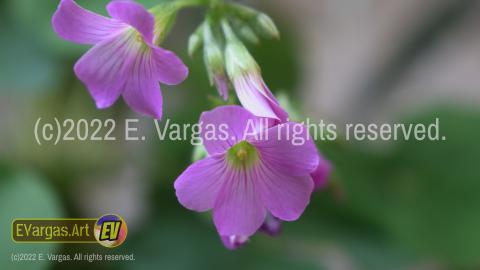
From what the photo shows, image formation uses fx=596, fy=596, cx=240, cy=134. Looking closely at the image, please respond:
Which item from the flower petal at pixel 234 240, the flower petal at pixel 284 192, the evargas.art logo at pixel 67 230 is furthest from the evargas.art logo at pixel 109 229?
the flower petal at pixel 284 192

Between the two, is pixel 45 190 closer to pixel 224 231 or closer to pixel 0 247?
pixel 0 247

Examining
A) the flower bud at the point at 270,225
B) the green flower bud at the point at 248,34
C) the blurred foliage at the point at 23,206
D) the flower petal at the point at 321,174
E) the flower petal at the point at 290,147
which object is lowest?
the blurred foliage at the point at 23,206

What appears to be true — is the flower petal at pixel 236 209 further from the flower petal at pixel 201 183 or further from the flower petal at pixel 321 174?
the flower petal at pixel 321 174

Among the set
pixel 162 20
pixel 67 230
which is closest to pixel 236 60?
Answer: pixel 162 20

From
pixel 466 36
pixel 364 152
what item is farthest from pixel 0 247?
pixel 466 36

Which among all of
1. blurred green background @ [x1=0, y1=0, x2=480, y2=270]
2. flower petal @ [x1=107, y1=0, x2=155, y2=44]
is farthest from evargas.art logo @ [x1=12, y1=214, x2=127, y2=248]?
flower petal @ [x1=107, y1=0, x2=155, y2=44]
